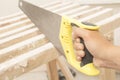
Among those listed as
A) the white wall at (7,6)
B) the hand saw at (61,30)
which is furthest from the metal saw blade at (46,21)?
the white wall at (7,6)

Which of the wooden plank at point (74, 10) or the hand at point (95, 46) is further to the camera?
the wooden plank at point (74, 10)

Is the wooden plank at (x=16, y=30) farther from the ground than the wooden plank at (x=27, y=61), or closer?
farther from the ground

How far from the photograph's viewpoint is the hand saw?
2.04ft

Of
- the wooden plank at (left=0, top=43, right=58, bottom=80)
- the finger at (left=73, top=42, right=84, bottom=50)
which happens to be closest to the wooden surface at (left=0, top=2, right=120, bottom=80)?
the wooden plank at (left=0, top=43, right=58, bottom=80)

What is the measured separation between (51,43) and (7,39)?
0.14m

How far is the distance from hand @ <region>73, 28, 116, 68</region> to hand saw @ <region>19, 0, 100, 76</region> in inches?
0.5

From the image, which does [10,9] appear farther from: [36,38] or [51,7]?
[36,38]

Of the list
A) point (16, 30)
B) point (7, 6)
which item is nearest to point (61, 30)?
point (16, 30)

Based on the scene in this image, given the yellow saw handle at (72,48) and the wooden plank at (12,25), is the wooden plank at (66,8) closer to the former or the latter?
the wooden plank at (12,25)

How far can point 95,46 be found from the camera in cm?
61

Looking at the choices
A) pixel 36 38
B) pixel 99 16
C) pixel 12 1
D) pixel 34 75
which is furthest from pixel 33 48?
pixel 34 75

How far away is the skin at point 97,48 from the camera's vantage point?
0.60 meters

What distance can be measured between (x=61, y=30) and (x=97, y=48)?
0.40ft

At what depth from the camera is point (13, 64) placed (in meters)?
0.61
